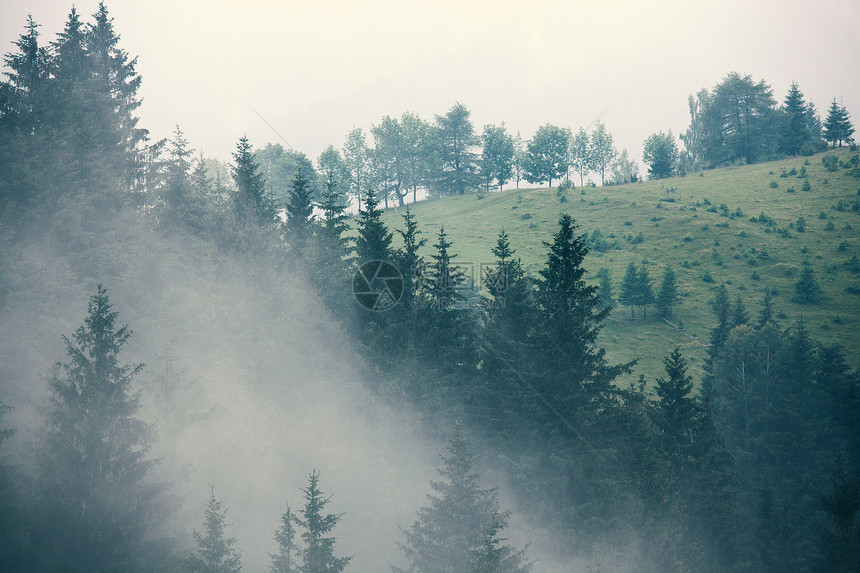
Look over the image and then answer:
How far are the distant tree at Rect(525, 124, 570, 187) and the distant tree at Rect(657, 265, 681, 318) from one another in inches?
2214

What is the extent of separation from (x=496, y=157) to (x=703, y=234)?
51598 millimetres

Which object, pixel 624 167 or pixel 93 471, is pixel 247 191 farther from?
pixel 624 167

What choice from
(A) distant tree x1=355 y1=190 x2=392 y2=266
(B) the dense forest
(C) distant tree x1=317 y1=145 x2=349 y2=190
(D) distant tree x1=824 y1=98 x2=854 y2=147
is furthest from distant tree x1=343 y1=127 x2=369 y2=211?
(D) distant tree x1=824 y1=98 x2=854 y2=147

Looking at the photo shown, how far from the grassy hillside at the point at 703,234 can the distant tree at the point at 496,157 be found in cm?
1090

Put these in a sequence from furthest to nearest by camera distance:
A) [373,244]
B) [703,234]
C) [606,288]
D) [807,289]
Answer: [703,234], [606,288], [807,289], [373,244]

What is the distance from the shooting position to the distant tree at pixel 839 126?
4456 inches

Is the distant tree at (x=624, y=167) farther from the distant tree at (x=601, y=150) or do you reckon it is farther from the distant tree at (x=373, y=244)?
the distant tree at (x=373, y=244)

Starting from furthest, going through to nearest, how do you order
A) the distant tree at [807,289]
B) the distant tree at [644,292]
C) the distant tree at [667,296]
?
1. the distant tree at [644,292]
2. the distant tree at [667,296]
3. the distant tree at [807,289]

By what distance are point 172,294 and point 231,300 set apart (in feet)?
17.5

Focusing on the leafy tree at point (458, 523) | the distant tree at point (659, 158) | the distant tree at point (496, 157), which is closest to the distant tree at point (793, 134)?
the distant tree at point (659, 158)

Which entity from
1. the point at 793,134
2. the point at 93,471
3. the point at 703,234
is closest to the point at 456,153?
the point at 703,234

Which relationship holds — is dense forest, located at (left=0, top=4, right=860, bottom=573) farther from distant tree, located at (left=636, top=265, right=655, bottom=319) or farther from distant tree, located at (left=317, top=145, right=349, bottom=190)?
distant tree, located at (left=317, top=145, right=349, bottom=190)

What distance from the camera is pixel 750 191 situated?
95.1 meters

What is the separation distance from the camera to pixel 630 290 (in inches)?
2702
